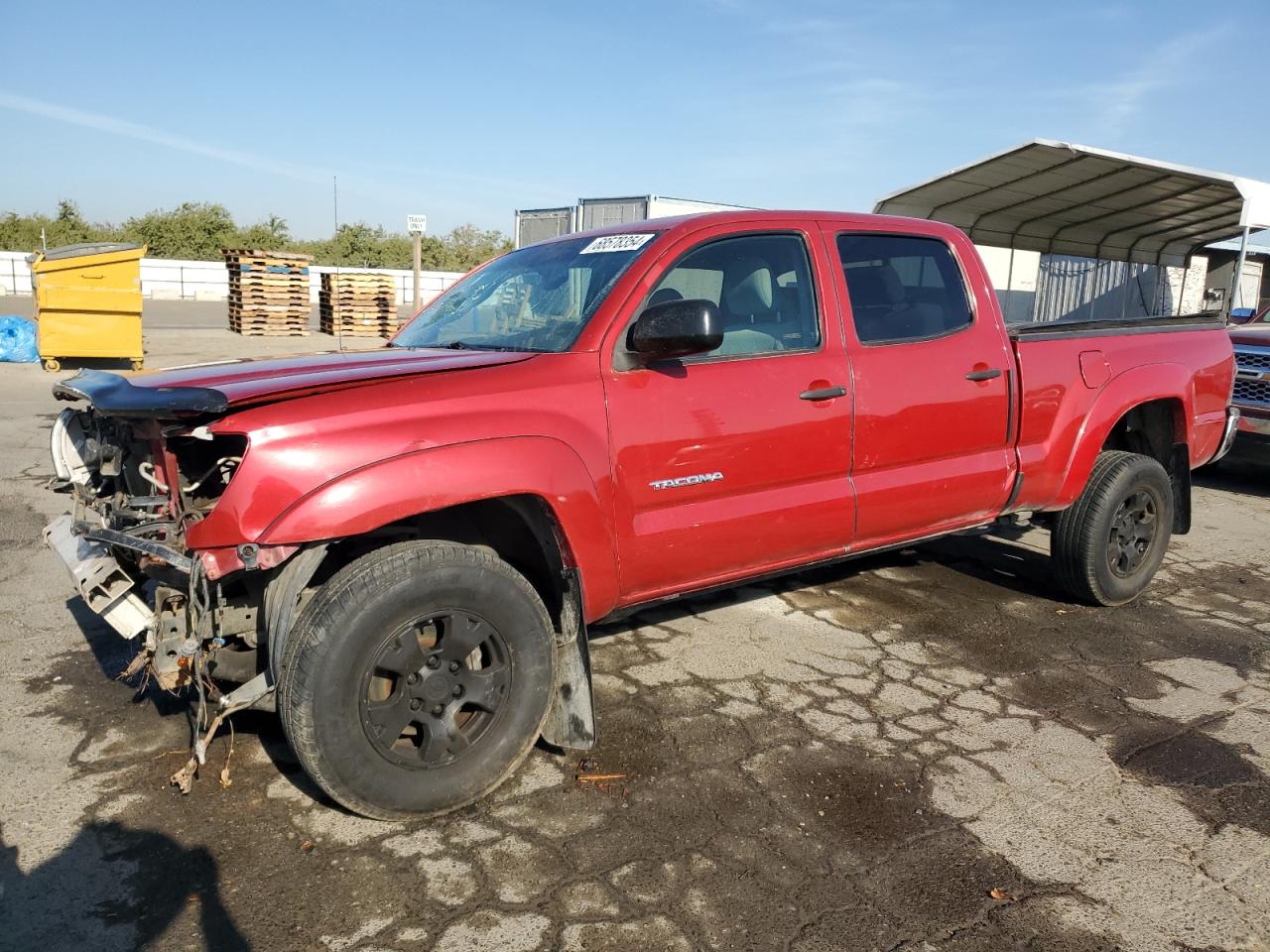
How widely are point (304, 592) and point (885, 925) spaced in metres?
1.97

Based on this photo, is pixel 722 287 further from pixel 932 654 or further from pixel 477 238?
pixel 477 238

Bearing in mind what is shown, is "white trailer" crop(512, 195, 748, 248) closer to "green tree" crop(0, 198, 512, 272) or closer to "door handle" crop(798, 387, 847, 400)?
"door handle" crop(798, 387, 847, 400)

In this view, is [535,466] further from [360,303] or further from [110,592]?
[360,303]

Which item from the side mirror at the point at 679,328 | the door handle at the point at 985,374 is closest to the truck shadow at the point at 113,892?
the side mirror at the point at 679,328

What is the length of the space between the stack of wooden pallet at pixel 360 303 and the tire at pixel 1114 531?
1842 centimetres

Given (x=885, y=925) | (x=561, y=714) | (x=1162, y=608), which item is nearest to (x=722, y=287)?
(x=561, y=714)

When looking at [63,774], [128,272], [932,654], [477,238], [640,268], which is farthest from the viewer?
[477,238]

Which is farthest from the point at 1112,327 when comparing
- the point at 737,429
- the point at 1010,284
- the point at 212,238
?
the point at 212,238

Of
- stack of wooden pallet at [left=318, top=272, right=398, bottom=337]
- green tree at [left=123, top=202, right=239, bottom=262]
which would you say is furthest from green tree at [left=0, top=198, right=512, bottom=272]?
stack of wooden pallet at [left=318, top=272, right=398, bottom=337]

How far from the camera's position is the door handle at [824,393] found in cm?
365

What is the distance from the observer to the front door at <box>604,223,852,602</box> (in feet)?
10.7

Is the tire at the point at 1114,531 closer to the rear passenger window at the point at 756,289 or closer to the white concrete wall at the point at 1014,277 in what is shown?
the rear passenger window at the point at 756,289

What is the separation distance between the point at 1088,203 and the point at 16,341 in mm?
17702

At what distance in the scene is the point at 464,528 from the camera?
10.7ft
